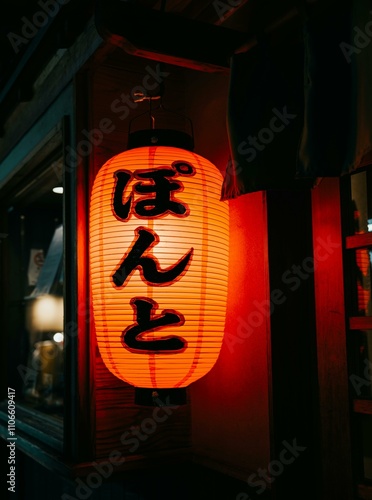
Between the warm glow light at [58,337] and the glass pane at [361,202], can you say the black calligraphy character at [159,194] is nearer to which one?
the glass pane at [361,202]

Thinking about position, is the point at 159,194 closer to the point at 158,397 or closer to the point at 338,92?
the point at 338,92

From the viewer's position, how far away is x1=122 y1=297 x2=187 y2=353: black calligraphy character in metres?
4.14

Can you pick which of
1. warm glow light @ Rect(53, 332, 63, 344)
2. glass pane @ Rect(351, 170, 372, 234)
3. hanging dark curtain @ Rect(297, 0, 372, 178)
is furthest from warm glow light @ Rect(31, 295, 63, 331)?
hanging dark curtain @ Rect(297, 0, 372, 178)

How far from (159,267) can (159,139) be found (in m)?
1.09

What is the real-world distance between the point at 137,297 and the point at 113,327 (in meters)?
0.33

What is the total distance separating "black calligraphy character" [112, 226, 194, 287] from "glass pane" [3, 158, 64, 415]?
152 inches

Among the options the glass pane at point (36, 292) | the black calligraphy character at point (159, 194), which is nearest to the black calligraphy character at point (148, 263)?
the black calligraphy character at point (159, 194)

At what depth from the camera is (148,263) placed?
4.15 m

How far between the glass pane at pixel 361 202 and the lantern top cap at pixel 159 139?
4.46 ft

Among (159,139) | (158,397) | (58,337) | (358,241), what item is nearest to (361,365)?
(358,241)

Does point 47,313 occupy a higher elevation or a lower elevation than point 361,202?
lower

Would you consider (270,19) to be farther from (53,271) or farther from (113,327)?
(53,271)

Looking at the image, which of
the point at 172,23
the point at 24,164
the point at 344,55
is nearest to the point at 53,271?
the point at 24,164

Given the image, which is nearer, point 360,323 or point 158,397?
point 360,323
